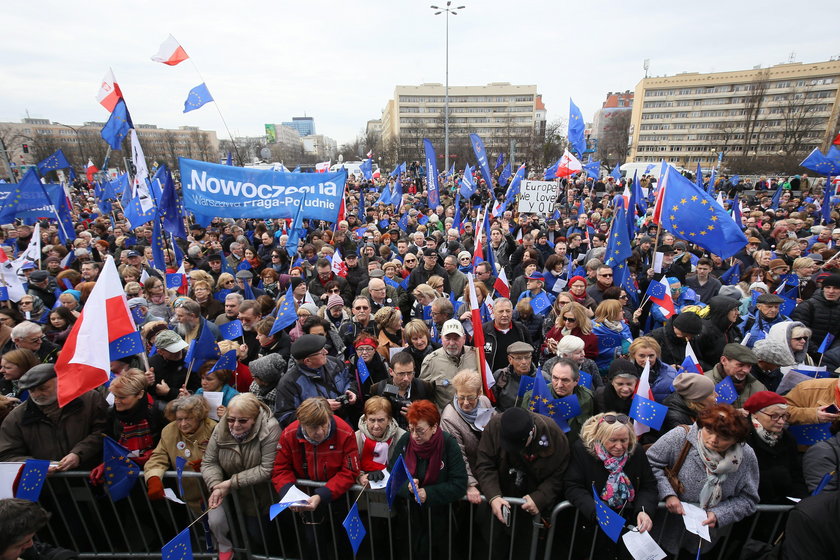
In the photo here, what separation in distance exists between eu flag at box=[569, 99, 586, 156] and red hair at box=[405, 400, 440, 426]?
14.3 meters

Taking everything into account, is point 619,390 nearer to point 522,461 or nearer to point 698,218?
point 522,461

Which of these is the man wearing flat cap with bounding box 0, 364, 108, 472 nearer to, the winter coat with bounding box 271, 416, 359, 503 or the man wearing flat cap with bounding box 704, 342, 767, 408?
the winter coat with bounding box 271, 416, 359, 503

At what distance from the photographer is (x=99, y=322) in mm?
3277

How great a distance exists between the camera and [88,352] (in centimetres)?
316

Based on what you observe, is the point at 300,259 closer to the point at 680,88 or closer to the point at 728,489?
the point at 728,489

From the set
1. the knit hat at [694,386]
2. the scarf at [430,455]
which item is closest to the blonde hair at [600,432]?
the knit hat at [694,386]

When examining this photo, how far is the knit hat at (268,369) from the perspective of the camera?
12.8 ft

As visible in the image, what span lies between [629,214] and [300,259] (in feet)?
22.7

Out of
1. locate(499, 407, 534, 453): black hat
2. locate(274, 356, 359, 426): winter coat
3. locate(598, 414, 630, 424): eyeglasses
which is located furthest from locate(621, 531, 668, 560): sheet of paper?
locate(274, 356, 359, 426): winter coat

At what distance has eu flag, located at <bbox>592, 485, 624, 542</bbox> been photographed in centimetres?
262

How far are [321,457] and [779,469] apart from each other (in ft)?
11.0

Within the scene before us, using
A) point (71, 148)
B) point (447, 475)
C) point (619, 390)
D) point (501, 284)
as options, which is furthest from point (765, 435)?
point (71, 148)

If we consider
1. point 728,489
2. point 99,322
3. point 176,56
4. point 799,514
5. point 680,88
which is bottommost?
point 728,489

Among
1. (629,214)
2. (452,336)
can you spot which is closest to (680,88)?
(629,214)
